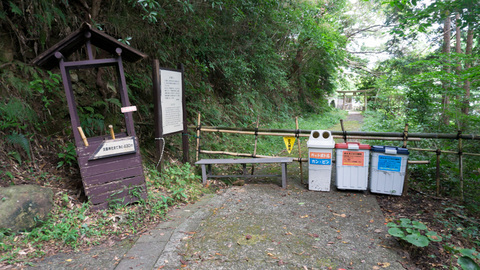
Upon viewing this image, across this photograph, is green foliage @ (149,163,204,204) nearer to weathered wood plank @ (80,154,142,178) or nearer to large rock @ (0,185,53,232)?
weathered wood plank @ (80,154,142,178)

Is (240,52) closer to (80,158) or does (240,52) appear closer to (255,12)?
(255,12)

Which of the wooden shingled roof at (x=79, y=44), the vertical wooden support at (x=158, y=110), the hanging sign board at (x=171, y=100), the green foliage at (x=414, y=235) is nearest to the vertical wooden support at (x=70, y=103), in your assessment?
the wooden shingled roof at (x=79, y=44)

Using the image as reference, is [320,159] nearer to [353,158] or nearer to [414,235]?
[353,158]

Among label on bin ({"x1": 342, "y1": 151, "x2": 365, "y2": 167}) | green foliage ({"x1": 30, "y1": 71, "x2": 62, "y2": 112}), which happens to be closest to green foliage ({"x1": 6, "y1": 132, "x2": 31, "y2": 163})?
green foliage ({"x1": 30, "y1": 71, "x2": 62, "y2": 112})

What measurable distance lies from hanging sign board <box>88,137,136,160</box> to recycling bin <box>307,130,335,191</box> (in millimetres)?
3168

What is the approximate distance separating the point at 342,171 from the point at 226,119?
480cm

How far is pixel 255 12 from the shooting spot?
7762 millimetres

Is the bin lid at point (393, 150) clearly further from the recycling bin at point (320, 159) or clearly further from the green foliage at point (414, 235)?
the green foliage at point (414, 235)

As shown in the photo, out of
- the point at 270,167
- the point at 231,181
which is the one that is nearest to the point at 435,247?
the point at 231,181

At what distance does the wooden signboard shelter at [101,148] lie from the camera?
3.69 m

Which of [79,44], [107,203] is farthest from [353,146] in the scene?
[79,44]

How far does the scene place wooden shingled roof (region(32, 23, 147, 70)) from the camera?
3.56m

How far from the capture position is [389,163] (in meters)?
4.83

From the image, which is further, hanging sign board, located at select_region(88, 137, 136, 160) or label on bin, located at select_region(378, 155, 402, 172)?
label on bin, located at select_region(378, 155, 402, 172)
